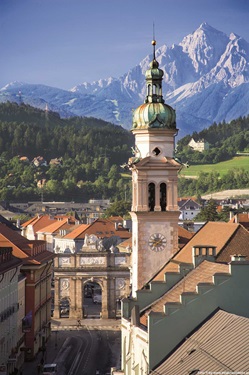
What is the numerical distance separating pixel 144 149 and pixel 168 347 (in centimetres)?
2641

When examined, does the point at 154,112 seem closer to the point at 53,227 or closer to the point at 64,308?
the point at 64,308

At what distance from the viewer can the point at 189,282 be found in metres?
39.9

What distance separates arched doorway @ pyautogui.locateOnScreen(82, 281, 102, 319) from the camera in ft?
356

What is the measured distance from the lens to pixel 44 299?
85.8 meters

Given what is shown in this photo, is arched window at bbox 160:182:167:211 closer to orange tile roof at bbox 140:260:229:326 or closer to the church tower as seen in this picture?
the church tower

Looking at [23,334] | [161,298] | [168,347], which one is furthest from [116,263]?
[168,347]

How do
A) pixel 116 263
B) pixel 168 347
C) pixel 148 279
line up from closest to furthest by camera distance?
1. pixel 168 347
2. pixel 148 279
3. pixel 116 263

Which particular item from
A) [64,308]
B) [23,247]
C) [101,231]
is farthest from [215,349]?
[101,231]

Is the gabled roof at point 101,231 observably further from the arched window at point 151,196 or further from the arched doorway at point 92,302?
the arched window at point 151,196

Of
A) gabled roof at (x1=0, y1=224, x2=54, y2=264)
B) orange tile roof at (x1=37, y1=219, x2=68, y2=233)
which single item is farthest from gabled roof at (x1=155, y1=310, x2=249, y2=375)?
orange tile roof at (x1=37, y1=219, x2=68, y2=233)

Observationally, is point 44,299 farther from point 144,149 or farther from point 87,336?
point 144,149

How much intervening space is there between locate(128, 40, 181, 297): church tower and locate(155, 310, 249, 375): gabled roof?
966 inches

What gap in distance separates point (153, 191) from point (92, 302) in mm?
66731

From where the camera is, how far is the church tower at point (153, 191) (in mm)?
59156
